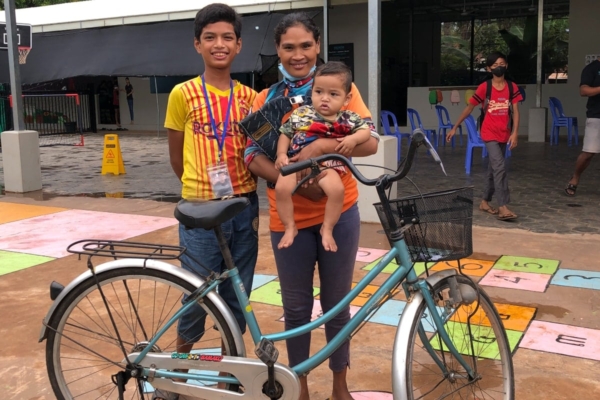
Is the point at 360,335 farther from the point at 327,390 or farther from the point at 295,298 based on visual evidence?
the point at 295,298

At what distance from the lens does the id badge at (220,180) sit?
284cm

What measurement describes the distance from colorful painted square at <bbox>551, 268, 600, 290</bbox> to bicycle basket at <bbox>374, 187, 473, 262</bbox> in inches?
112

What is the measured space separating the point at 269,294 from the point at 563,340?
2.12 m

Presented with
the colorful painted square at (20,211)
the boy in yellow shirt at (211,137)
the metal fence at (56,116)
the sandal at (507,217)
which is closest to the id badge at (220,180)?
the boy in yellow shirt at (211,137)

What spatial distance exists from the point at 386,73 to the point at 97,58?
9272 mm

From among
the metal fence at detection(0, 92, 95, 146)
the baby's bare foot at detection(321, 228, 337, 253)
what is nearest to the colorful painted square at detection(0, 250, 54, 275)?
the baby's bare foot at detection(321, 228, 337, 253)

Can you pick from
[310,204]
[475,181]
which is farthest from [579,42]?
[310,204]

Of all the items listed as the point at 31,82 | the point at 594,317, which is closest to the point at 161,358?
the point at 594,317

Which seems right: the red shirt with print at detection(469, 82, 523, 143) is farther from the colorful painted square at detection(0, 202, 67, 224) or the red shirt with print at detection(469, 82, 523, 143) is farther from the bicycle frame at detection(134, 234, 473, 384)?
the colorful painted square at detection(0, 202, 67, 224)

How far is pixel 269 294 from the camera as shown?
474 cm

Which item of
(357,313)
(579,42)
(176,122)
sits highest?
(579,42)

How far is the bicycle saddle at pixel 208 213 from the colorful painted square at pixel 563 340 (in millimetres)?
2168

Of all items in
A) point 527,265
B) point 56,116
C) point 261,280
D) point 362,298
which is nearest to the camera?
point 362,298

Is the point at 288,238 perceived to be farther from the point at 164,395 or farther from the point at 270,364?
the point at 164,395
